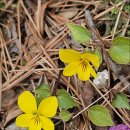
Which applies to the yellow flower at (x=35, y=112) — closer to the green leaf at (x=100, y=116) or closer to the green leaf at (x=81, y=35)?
the green leaf at (x=100, y=116)

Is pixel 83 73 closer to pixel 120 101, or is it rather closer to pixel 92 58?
pixel 92 58

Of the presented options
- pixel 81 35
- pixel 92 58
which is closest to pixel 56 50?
pixel 81 35

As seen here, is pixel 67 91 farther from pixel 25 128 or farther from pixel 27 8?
pixel 27 8

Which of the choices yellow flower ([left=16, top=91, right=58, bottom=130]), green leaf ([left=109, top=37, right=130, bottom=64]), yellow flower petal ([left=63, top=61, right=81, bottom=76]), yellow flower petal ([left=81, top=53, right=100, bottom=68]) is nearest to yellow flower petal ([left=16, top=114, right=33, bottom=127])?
yellow flower ([left=16, top=91, right=58, bottom=130])

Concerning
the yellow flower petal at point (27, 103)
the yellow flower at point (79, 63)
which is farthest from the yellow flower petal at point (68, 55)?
the yellow flower petal at point (27, 103)

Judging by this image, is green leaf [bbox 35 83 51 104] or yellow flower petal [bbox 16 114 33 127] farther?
green leaf [bbox 35 83 51 104]

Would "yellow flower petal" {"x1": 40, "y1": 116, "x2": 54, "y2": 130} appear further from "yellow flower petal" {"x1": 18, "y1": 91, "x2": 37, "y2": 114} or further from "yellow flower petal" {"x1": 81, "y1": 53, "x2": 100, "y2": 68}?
"yellow flower petal" {"x1": 81, "y1": 53, "x2": 100, "y2": 68}

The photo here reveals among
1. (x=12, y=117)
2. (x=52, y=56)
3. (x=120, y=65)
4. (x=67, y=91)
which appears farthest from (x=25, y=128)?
(x=120, y=65)
